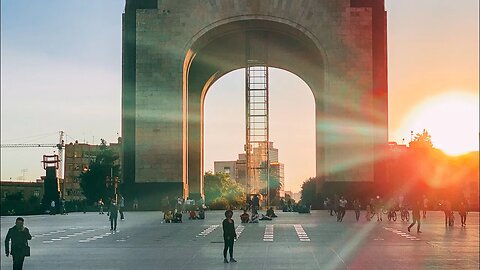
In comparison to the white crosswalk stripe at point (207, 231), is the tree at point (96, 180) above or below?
above

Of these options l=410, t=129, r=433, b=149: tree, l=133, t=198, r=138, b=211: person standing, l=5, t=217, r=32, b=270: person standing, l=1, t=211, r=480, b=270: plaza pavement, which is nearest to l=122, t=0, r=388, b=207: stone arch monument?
l=133, t=198, r=138, b=211: person standing

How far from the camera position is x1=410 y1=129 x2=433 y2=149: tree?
99213mm

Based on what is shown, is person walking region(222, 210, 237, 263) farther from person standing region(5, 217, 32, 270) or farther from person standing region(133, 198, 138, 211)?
person standing region(133, 198, 138, 211)

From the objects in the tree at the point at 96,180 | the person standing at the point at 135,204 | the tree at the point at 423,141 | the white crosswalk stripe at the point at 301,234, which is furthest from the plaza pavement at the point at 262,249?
the tree at the point at 96,180

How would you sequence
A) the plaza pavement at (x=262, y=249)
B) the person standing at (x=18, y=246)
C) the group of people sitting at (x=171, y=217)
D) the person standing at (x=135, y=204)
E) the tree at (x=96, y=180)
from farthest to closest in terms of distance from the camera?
the tree at (x=96, y=180) → the person standing at (x=135, y=204) → the group of people sitting at (x=171, y=217) → the plaza pavement at (x=262, y=249) → the person standing at (x=18, y=246)

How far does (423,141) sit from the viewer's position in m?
103

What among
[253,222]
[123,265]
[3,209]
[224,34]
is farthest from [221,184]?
[123,265]

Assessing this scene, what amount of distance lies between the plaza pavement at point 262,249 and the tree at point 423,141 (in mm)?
65006

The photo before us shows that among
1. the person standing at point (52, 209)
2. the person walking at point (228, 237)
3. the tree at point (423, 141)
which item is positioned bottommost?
the person standing at point (52, 209)

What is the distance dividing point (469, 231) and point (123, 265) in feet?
Result: 62.5

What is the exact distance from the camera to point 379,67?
61750 millimetres

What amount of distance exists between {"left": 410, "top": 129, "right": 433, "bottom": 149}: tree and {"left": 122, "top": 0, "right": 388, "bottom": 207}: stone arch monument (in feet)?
122

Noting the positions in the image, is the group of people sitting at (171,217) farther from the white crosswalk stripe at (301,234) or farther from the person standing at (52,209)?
the person standing at (52,209)

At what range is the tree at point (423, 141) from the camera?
99.2 meters
